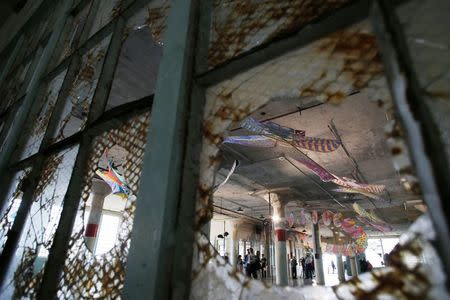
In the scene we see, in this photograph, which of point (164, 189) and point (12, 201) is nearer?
point (164, 189)

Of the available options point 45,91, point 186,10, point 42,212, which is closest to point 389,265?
point 186,10

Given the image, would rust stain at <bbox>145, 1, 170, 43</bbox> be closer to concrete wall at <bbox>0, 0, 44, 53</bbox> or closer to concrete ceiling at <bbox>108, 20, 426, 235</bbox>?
concrete ceiling at <bbox>108, 20, 426, 235</bbox>

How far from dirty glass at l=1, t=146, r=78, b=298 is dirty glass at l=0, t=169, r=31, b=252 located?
303 millimetres

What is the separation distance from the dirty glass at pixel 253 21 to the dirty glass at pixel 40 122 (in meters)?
1.40

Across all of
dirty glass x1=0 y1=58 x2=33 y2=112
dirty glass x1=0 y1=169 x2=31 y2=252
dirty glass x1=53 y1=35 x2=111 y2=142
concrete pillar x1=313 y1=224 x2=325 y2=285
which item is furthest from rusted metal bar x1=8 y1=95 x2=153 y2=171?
concrete pillar x1=313 y1=224 x2=325 y2=285

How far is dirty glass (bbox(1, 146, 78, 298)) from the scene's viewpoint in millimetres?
1152

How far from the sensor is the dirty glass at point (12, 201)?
159 cm

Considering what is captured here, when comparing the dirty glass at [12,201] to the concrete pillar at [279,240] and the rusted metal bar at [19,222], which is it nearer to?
the rusted metal bar at [19,222]

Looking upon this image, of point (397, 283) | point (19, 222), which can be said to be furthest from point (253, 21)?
point (19, 222)

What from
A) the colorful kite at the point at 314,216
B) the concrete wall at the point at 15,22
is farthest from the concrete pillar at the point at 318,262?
the concrete wall at the point at 15,22

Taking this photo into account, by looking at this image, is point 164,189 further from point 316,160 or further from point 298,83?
point 316,160

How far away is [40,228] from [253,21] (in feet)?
4.39

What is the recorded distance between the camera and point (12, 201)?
165 cm

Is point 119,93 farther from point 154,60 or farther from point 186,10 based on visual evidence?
point 186,10
